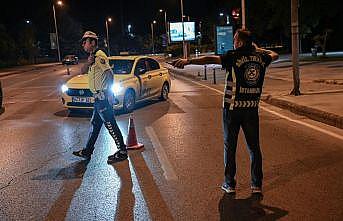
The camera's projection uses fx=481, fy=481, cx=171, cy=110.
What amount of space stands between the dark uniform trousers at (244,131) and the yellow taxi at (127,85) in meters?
6.25

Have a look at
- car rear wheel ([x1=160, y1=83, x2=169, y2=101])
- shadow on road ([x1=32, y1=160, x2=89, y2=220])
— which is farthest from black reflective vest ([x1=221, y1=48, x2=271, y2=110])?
car rear wheel ([x1=160, y1=83, x2=169, y2=101])

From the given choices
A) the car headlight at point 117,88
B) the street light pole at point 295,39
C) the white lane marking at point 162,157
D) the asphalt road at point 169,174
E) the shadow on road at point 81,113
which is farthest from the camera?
the street light pole at point 295,39

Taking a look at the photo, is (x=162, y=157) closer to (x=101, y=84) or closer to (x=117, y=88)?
(x=101, y=84)

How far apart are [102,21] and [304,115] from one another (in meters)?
107

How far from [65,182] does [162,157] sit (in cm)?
177

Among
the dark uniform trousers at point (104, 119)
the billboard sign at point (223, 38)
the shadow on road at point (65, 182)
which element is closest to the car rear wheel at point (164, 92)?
the dark uniform trousers at point (104, 119)

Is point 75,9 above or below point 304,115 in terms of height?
above

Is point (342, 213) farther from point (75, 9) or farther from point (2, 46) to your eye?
point (75, 9)

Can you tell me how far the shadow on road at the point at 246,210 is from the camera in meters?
4.84

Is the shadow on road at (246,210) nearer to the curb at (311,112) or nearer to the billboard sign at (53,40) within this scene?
the curb at (311,112)

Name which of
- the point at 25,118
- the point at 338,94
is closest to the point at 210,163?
the point at 25,118

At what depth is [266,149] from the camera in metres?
7.99

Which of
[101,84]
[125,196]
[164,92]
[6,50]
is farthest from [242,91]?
[6,50]

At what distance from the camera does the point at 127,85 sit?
13.0 meters
